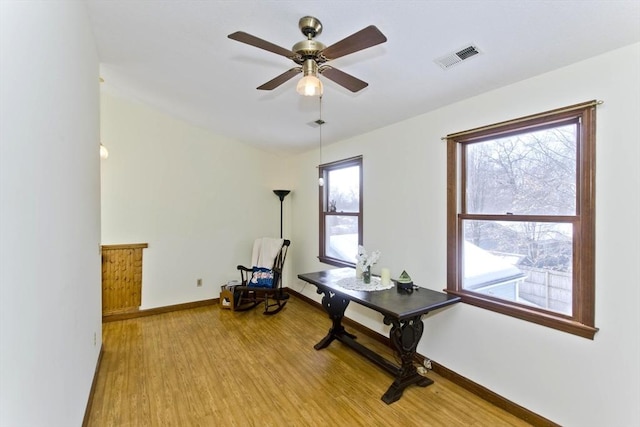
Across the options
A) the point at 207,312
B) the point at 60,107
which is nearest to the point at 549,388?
the point at 60,107

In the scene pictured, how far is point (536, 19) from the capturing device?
164 centimetres

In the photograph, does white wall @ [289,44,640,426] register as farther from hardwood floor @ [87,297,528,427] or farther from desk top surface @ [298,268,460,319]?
hardwood floor @ [87,297,528,427]

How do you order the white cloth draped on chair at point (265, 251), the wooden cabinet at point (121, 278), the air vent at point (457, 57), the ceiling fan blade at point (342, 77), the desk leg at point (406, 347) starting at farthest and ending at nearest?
the white cloth draped on chair at point (265, 251) < the wooden cabinet at point (121, 278) < the desk leg at point (406, 347) < the air vent at point (457, 57) < the ceiling fan blade at point (342, 77)

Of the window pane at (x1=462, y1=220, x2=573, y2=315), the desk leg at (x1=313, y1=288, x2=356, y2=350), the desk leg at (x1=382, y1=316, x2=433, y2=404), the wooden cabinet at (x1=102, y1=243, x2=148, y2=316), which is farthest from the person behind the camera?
the wooden cabinet at (x1=102, y1=243, x2=148, y2=316)

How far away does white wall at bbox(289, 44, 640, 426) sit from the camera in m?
1.75

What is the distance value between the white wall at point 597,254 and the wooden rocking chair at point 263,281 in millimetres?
1755

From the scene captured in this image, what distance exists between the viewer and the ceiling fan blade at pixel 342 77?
6.05 feet

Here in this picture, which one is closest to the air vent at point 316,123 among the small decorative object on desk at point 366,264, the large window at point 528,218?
the large window at point 528,218

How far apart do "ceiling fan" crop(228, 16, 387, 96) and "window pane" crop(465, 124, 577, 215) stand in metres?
1.30

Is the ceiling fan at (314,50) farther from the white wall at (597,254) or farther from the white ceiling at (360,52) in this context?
the white wall at (597,254)

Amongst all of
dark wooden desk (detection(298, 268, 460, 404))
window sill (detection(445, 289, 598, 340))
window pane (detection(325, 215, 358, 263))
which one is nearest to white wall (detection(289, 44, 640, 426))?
window sill (detection(445, 289, 598, 340))

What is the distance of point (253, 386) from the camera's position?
2602 mm

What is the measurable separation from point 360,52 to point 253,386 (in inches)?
109

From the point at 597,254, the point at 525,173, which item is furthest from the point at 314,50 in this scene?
the point at 597,254
